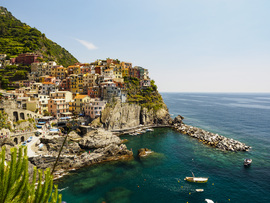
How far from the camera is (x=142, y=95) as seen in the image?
284ft

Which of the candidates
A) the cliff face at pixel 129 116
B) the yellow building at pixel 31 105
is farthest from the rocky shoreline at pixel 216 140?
the yellow building at pixel 31 105

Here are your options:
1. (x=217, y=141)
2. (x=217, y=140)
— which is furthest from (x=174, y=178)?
(x=217, y=140)

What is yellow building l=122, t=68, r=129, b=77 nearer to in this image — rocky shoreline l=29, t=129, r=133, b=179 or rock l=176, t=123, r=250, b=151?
rocky shoreline l=29, t=129, r=133, b=179

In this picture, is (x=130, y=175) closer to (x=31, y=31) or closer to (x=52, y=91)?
(x=52, y=91)

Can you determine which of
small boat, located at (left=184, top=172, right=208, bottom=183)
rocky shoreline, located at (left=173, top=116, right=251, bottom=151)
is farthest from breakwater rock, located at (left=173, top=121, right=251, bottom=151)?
small boat, located at (left=184, top=172, right=208, bottom=183)

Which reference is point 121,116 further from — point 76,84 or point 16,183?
point 16,183

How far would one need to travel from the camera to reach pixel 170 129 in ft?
244

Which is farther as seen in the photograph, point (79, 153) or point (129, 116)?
point (129, 116)

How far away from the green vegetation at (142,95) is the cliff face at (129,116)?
2914 millimetres

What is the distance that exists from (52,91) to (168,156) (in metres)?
64.7

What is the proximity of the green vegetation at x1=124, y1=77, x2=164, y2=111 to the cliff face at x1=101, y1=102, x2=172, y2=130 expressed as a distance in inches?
115

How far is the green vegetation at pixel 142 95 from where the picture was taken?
265ft

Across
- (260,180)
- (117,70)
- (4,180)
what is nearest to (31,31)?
(117,70)

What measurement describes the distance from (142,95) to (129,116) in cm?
1919
